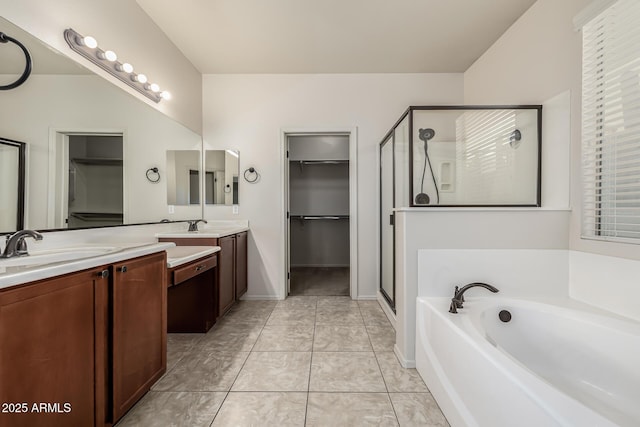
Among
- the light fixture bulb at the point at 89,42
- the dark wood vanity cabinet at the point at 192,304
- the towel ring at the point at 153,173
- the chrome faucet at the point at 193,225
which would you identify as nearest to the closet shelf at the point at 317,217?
the chrome faucet at the point at 193,225

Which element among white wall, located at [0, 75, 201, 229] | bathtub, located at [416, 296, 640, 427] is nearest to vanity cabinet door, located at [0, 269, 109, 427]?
white wall, located at [0, 75, 201, 229]

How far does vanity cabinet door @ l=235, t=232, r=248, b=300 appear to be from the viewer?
2.88m

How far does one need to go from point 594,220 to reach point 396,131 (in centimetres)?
148

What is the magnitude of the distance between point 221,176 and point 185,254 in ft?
4.76

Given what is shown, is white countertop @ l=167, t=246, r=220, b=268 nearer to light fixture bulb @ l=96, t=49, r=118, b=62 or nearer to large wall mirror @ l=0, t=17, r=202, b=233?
large wall mirror @ l=0, t=17, r=202, b=233

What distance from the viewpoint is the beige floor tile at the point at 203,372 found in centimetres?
163

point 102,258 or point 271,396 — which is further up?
point 102,258

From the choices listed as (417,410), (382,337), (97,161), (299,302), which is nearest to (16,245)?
(97,161)

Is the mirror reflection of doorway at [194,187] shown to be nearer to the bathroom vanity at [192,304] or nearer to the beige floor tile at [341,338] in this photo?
the bathroom vanity at [192,304]

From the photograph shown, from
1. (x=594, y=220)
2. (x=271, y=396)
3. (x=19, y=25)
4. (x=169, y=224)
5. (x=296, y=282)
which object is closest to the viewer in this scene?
(x=19, y=25)

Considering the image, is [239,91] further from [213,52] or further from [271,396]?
[271,396]

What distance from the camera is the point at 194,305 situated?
2342 millimetres

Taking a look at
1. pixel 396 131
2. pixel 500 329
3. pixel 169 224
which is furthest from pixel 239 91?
pixel 500 329

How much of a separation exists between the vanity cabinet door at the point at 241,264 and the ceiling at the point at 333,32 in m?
1.90
